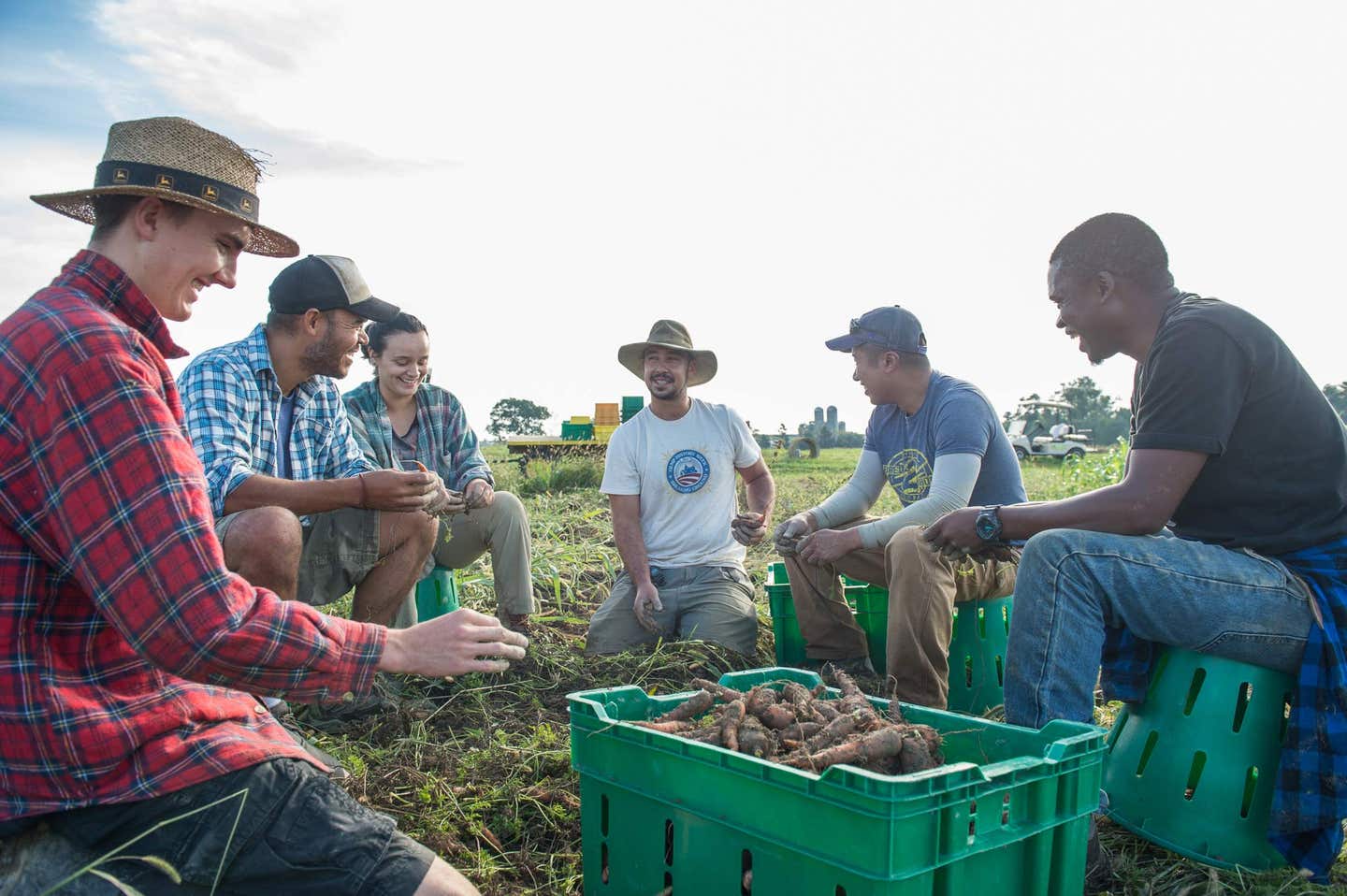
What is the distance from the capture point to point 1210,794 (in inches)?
96.8

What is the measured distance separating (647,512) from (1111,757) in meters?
2.59

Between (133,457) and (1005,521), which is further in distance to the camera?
(1005,521)

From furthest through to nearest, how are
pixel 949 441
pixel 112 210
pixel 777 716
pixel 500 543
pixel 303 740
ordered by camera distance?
1. pixel 500 543
2. pixel 949 441
3. pixel 303 740
4. pixel 777 716
5. pixel 112 210

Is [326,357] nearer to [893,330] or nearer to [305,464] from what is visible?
[305,464]

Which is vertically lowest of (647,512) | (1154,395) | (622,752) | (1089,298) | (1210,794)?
(1210,794)

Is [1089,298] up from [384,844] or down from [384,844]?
up

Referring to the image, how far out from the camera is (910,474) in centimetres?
414

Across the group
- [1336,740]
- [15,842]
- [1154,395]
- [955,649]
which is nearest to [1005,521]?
[1154,395]

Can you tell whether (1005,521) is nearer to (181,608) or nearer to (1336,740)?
(1336,740)

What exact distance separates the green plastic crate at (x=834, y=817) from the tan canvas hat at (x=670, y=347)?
8.85ft

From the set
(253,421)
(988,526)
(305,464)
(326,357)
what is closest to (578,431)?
(305,464)

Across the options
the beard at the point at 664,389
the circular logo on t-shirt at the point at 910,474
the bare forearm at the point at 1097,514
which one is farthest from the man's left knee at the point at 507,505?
the bare forearm at the point at 1097,514

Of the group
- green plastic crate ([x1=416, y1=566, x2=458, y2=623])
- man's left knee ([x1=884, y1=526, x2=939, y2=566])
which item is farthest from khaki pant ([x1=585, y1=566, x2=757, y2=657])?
man's left knee ([x1=884, y1=526, x2=939, y2=566])

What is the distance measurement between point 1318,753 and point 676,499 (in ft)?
9.65
